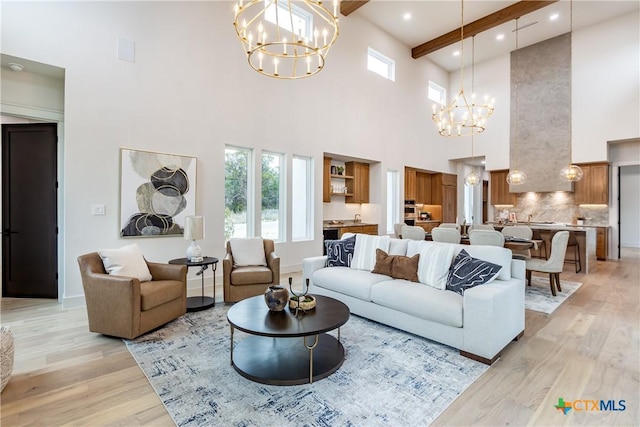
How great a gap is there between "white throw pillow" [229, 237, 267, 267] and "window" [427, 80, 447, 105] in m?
8.09

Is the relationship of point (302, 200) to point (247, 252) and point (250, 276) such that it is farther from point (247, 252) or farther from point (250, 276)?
point (250, 276)

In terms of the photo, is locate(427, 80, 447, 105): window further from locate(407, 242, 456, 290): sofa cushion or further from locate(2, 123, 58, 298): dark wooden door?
locate(2, 123, 58, 298): dark wooden door

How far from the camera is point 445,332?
9.19 ft

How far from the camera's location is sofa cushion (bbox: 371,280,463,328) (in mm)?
2723

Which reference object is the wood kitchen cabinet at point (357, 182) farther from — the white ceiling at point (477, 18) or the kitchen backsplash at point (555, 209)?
the kitchen backsplash at point (555, 209)

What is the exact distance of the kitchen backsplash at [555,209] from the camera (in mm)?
8289

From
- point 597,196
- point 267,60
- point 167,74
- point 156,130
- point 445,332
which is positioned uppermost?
point 267,60

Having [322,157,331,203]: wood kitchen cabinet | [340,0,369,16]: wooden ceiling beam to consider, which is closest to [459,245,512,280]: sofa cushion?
[322,157,331,203]: wood kitchen cabinet

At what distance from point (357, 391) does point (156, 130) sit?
4307 mm

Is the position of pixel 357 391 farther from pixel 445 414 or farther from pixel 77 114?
pixel 77 114

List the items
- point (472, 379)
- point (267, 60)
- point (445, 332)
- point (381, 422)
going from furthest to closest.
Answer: point (267, 60) → point (445, 332) → point (472, 379) → point (381, 422)

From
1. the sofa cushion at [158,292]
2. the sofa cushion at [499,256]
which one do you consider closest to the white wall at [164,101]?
the sofa cushion at [158,292]

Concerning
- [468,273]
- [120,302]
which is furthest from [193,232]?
[468,273]

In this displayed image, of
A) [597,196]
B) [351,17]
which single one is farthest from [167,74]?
[597,196]
